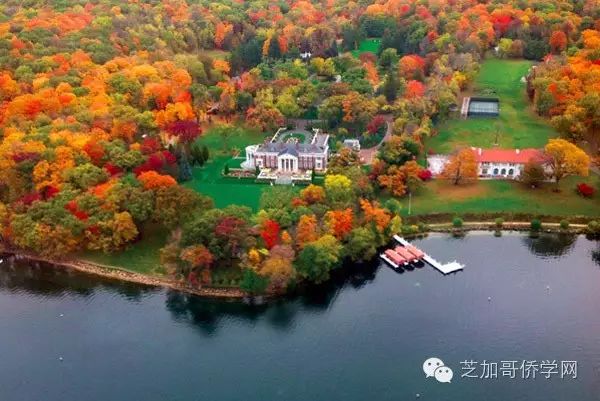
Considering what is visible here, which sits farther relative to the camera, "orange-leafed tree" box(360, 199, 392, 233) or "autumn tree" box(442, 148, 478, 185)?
"autumn tree" box(442, 148, 478, 185)

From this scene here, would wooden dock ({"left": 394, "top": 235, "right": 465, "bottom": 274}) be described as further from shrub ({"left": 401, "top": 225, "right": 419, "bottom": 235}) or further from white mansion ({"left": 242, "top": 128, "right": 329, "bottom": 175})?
white mansion ({"left": 242, "top": 128, "right": 329, "bottom": 175})

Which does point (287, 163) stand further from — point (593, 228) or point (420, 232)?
point (593, 228)

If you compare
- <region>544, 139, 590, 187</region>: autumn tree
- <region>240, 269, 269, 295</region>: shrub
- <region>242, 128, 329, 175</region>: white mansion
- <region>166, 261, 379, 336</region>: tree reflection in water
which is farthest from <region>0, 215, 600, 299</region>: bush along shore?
<region>242, 128, 329, 175</region>: white mansion

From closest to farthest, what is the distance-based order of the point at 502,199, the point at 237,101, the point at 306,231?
the point at 306,231
the point at 502,199
the point at 237,101

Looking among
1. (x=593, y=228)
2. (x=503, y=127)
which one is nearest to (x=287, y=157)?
(x=503, y=127)

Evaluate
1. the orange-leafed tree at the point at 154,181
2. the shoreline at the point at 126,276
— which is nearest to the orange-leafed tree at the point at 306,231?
the shoreline at the point at 126,276

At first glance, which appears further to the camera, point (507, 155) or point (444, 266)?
point (507, 155)
